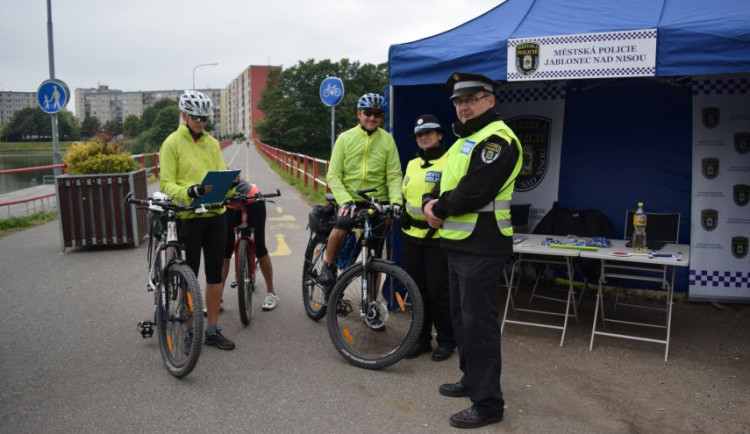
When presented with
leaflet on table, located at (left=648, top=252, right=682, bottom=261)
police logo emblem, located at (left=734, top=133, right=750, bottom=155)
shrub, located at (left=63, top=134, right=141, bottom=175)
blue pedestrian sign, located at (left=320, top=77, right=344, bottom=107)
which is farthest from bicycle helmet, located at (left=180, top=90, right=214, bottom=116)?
blue pedestrian sign, located at (left=320, top=77, right=344, bottom=107)

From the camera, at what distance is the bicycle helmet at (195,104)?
4570 mm

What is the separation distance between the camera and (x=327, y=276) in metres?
5.04

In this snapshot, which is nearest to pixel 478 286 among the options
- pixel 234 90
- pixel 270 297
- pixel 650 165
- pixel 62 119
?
pixel 270 297

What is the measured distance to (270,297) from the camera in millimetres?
6086

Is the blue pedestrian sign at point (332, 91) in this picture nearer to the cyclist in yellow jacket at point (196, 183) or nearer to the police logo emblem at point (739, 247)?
the cyclist in yellow jacket at point (196, 183)

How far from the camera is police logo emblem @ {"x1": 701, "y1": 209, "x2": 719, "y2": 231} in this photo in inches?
236

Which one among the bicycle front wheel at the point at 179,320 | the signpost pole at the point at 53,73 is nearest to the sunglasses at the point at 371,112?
the bicycle front wheel at the point at 179,320

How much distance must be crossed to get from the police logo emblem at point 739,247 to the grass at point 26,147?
917cm

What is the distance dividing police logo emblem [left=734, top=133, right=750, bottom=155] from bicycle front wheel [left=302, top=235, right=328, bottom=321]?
4.07 metres

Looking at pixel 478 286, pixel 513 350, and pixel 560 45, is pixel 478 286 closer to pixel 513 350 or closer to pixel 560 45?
pixel 513 350

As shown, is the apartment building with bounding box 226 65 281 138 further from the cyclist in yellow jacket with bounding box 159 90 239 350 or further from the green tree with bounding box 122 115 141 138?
the cyclist in yellow jacket with bounding box 159 90 239 350

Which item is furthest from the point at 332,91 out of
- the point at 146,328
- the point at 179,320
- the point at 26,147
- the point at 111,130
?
the point at 179,320

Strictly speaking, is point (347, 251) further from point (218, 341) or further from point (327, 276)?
point (218, 341)

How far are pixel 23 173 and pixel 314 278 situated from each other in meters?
9.44
